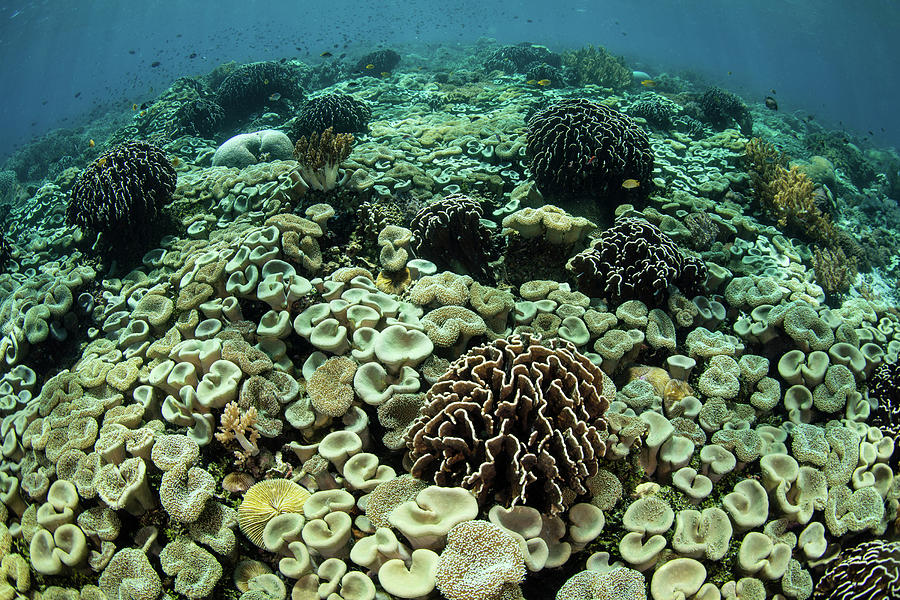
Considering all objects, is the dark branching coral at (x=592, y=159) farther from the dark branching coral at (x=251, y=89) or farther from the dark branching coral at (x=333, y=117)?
the dark branching coral at (x=251, y=89)

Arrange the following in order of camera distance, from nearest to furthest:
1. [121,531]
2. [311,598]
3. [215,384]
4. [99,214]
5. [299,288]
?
1. [311,598]
2. [121,531]
3. [215,384]
4. [299,288]
5. [99,214]

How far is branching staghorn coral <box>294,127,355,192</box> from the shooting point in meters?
6.00

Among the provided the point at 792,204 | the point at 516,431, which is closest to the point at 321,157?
the point at 516,431

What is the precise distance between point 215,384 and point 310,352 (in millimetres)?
1014

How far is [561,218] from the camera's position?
5488 millimetres

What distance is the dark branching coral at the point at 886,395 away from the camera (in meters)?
4.03

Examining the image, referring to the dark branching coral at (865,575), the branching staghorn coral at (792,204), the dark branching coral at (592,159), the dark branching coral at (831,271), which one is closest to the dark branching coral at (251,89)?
the dark branching coral at (592,159)

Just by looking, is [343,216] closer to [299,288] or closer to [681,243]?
[299,288]

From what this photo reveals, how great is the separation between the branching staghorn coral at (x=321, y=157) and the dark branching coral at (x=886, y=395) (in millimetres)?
7194

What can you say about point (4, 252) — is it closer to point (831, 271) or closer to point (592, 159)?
point (592, 159)

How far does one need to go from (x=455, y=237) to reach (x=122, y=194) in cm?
571

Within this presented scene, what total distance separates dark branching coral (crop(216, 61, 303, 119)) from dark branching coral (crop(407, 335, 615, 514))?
16019mm

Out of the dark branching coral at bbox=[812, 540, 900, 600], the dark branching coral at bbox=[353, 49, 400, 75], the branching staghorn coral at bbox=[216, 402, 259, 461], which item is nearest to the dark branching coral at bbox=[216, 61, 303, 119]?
the dark branching coral at bbox=[353, 49, 400, 75]

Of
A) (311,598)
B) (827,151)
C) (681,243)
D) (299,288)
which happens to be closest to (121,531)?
(311,598)
